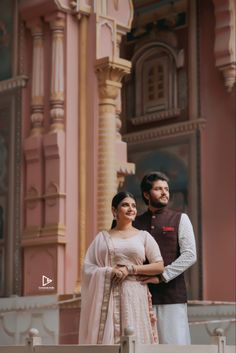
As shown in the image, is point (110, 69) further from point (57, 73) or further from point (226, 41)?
point (226, 41)

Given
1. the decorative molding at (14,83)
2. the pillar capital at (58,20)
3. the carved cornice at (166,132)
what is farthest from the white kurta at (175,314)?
the carved cornice at (166,132)

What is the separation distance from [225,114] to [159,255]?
7020mm

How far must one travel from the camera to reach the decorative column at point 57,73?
10.6 m

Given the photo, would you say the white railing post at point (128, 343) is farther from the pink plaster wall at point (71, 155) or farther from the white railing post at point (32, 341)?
the pink plaster wall at point (71, 155)

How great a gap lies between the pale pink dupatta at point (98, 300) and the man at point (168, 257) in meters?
0.28

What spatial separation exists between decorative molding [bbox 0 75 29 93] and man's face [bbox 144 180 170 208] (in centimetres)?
453

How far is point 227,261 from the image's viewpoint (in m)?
13.1

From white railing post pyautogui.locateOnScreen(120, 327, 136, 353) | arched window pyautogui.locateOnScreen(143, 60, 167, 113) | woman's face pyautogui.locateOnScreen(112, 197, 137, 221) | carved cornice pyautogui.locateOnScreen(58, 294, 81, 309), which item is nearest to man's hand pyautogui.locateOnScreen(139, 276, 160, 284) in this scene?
woman's face pyautogui.locateOnScreen(112, 197, 137, 221)

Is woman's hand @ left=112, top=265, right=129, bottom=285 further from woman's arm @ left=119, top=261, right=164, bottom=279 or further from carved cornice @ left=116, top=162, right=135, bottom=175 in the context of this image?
carved cornice @ left=116, top=162, right=135, bottom=175

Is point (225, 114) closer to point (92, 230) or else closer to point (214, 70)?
point (214, 70)

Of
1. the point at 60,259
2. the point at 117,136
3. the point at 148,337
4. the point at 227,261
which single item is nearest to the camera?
the point at 148,337

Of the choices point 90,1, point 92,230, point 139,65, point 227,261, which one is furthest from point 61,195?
point 139,65

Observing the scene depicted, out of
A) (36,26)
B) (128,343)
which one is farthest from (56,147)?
(128,343)

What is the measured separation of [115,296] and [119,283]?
0.09 metres
